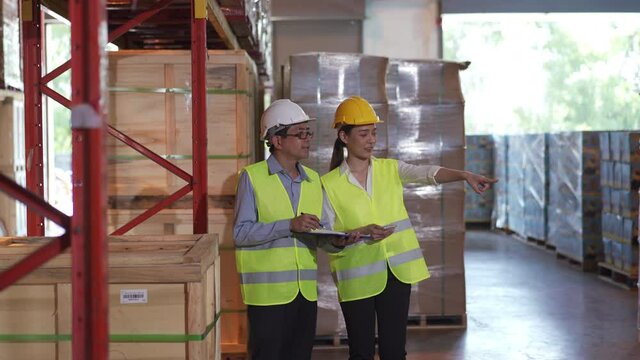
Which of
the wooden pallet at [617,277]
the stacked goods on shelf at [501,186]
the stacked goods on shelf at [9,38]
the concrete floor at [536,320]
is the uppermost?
the stacked goods on shelf at [9,38]

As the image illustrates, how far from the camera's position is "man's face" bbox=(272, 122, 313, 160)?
436 centimetres

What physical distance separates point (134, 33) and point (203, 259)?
16.0 feet

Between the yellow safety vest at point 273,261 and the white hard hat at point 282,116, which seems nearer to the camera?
the yellow safety vest at point 273,261

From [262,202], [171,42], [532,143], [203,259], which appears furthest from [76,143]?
[532,143]

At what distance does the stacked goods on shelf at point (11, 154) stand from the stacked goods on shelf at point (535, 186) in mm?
8759

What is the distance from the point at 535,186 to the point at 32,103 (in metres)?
11.5

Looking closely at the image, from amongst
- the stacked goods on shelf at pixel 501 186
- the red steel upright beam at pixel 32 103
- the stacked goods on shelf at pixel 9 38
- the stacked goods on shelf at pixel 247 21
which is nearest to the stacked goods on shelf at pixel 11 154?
the stacked goods on shelf at pixel 9 38

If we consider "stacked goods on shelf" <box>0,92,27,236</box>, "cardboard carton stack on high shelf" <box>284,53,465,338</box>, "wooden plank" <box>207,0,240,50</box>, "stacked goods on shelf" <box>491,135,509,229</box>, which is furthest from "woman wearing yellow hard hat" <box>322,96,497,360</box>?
"stacked goods on shelf" <box>491,135,509,229</box>

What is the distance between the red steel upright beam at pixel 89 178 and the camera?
7.93ft

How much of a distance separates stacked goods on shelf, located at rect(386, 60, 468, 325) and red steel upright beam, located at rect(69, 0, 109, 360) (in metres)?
5.53

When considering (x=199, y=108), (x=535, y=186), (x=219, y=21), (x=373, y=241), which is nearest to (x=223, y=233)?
(x=199, y=108)

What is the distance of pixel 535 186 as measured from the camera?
50.9 ft

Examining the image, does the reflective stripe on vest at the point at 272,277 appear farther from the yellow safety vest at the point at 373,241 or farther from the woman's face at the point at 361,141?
the woman's face at the point at 361,141

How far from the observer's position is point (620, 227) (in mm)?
10727
